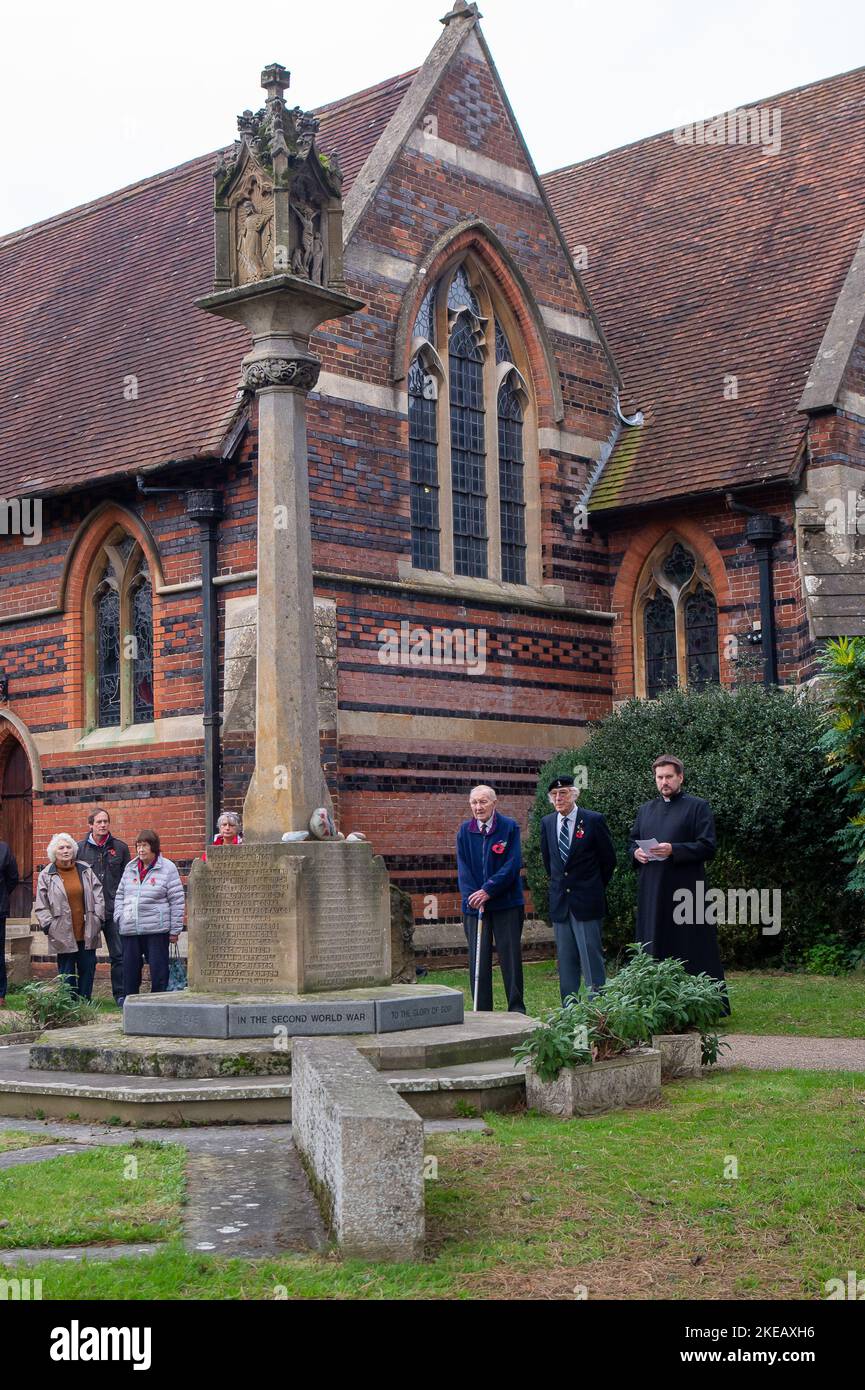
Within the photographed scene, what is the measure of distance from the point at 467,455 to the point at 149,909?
8778mm

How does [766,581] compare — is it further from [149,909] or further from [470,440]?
[149,909]

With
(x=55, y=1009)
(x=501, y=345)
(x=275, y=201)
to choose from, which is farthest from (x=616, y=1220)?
(x=501, y=345)

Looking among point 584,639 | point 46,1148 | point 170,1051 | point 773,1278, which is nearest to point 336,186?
point 170,1051

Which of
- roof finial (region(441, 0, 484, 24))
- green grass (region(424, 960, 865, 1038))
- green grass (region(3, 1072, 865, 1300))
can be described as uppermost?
roof finial (region(441, 0, 484, 24))

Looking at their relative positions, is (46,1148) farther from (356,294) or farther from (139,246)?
(139,246)

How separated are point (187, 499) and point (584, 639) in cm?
558

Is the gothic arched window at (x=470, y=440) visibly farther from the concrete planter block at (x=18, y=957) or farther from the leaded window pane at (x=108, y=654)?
the concrete planter block at (x=18, y=957)

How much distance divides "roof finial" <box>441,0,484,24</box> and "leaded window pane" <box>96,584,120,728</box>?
27.8 feet

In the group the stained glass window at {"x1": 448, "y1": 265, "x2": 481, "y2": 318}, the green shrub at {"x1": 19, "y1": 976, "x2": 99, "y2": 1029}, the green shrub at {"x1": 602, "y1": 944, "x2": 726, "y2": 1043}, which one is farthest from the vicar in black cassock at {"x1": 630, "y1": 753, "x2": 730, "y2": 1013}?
the stained glass window at {"x1": 448, "y1": 265, "x2": 481, "y2": 318}

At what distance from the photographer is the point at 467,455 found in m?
20.1

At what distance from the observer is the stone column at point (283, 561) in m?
10.3

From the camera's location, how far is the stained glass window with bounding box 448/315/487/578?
1988cm

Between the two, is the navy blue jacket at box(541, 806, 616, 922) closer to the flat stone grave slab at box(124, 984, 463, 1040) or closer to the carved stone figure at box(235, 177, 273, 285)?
the flat stone grave slab at box(124, 984, 463, 1040)

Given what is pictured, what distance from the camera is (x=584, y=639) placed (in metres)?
20.9
